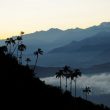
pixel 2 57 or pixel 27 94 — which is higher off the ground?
pixel 2 57

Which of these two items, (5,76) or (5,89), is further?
(5,76)

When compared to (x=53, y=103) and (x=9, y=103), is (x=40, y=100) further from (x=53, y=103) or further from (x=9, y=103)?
(x=9, y=103)

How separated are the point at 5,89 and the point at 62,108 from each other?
515 inches

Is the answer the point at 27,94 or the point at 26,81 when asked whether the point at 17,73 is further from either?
the point at 27,94

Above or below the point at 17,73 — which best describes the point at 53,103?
below

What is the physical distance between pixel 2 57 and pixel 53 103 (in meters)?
19.0

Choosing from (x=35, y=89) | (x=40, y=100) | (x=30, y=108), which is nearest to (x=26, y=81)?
(x=35, y=89)

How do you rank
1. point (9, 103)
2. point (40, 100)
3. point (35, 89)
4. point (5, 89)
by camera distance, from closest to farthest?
point (9, 103), point (5, 89), point (40, 100), point (35, 89)

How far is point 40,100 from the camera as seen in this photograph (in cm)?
6956

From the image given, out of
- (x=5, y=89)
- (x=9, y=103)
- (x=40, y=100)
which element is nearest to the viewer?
(x=9, y=103)

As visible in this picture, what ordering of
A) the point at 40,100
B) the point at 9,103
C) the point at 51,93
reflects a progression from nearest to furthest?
the point at 9,103 < the point at 40,100 < the point at 51,93

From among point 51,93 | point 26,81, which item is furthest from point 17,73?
point 51,93

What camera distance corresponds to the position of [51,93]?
264 ft

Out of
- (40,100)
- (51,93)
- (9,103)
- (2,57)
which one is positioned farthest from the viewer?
(2,57)
